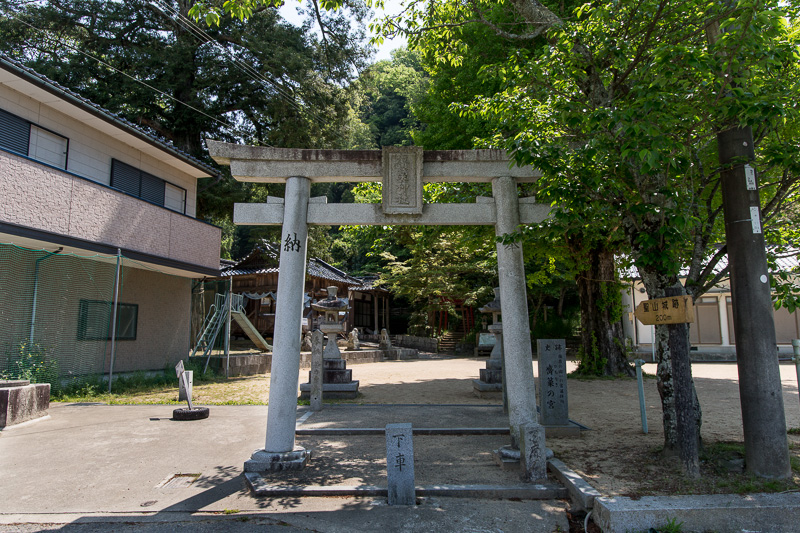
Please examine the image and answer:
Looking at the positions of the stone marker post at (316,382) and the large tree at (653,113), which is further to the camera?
the stone marker post at (316,382)

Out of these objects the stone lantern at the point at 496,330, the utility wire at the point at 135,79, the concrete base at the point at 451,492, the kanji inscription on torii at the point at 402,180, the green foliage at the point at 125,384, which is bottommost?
the concrete base at the point at 451,492

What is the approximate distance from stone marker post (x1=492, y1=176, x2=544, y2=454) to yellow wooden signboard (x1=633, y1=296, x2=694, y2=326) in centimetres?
140

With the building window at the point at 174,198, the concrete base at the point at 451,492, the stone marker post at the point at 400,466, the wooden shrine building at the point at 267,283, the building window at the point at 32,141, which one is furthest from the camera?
the wooden shrine building at the point at 267,283

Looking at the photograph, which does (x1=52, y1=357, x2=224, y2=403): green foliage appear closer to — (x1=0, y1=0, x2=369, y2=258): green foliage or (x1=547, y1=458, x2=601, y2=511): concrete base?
(x1=0, y1=0, x2=369, y2=258): green foliage

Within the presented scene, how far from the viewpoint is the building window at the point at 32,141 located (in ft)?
35.0

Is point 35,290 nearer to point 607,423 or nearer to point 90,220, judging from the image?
point 90,220

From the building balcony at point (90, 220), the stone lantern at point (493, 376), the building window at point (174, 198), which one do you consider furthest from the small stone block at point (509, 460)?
the building window at point (174, 198)

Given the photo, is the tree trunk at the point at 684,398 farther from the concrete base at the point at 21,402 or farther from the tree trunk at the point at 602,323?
the concrete base at the point at 21,402

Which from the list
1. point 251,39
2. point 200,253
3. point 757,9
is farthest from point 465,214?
point 251,39

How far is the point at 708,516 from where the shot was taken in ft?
13.8

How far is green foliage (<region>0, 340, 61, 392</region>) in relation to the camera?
9570 mm

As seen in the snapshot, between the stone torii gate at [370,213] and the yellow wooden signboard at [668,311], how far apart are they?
4.74 feet

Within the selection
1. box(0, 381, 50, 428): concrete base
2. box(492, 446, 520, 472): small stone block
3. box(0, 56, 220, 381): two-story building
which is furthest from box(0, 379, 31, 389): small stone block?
box(492, 446, 520, 472): small stone block

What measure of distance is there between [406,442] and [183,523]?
2.30 meters
